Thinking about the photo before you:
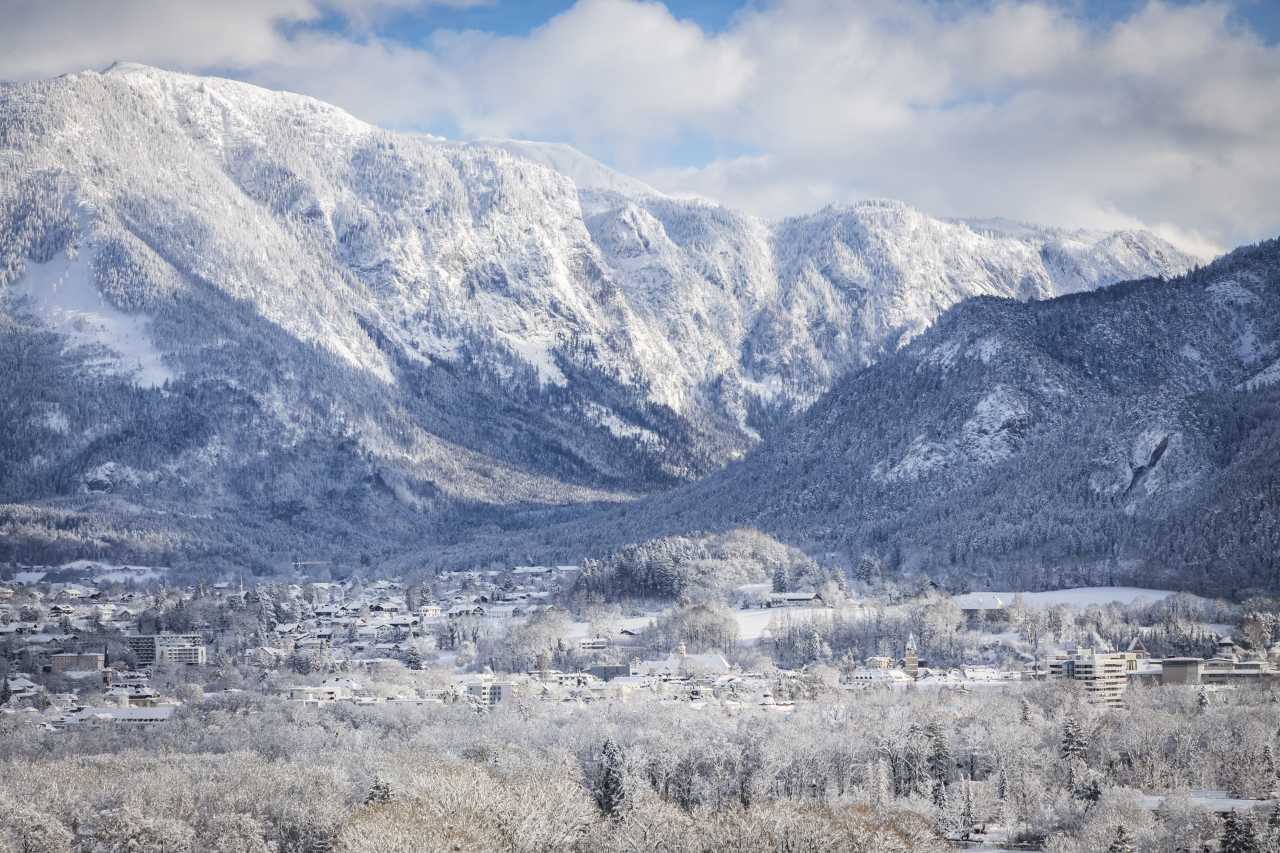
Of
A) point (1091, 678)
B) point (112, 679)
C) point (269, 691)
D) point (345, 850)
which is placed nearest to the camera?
point (345, 850)

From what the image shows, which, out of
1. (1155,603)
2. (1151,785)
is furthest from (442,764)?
(1155,603)

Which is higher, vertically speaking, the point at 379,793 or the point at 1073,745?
the point at 1073,745

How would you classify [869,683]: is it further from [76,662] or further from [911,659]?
[76,662]

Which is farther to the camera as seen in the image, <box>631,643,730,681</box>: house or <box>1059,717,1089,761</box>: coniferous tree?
<box>631,643,730,681</box>: house

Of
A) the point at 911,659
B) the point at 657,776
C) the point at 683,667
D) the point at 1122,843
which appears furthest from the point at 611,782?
the point at 911,659

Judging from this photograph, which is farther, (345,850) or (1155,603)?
(1155,603)

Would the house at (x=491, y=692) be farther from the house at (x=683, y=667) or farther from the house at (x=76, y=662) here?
the house at (x=76, y=662)

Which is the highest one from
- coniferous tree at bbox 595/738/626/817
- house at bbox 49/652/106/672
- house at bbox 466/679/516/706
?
house at bbox 49/652/106/672

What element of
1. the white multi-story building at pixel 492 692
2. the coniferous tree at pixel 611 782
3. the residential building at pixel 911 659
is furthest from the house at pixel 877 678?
the coniferous tree at pixel 611 782

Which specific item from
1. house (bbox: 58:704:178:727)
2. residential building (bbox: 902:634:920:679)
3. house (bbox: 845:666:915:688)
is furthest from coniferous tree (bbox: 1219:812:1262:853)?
house (bbox: 58:704:178:727)

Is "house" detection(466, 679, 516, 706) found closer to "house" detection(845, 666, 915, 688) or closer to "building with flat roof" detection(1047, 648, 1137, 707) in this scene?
"house" detection(845, 666, 915, 688)

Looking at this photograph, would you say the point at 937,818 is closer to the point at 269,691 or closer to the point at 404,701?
the point at 404,701
